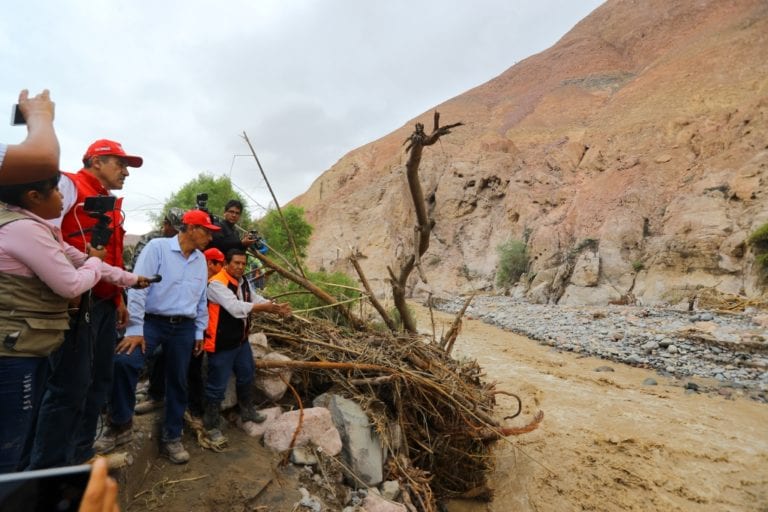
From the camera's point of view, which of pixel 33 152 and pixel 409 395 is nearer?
pixel 33 152

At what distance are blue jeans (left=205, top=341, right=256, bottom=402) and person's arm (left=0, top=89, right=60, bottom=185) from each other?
1.59 meters

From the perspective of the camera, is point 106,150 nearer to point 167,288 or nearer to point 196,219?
point 196,219

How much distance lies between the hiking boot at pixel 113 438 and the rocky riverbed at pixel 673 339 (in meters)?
8.25

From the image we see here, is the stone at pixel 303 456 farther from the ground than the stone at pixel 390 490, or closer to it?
farther from the ground

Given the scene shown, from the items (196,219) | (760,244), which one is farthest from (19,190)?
(760,244)

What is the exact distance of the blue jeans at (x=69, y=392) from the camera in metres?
1.67

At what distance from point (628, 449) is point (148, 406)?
5445 millimetres

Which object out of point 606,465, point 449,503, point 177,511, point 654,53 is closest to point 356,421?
point 177,511

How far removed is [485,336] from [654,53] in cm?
3298

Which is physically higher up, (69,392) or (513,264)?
(69,392)

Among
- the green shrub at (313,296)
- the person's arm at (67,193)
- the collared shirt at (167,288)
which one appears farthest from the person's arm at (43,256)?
the green shrub at (313,296)

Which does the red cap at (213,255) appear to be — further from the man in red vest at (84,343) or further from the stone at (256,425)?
the stone at (256,425)

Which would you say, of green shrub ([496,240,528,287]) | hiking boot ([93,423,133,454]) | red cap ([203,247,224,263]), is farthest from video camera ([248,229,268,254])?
green shrub ([496,240,528,287])

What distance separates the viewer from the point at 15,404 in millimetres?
1435
